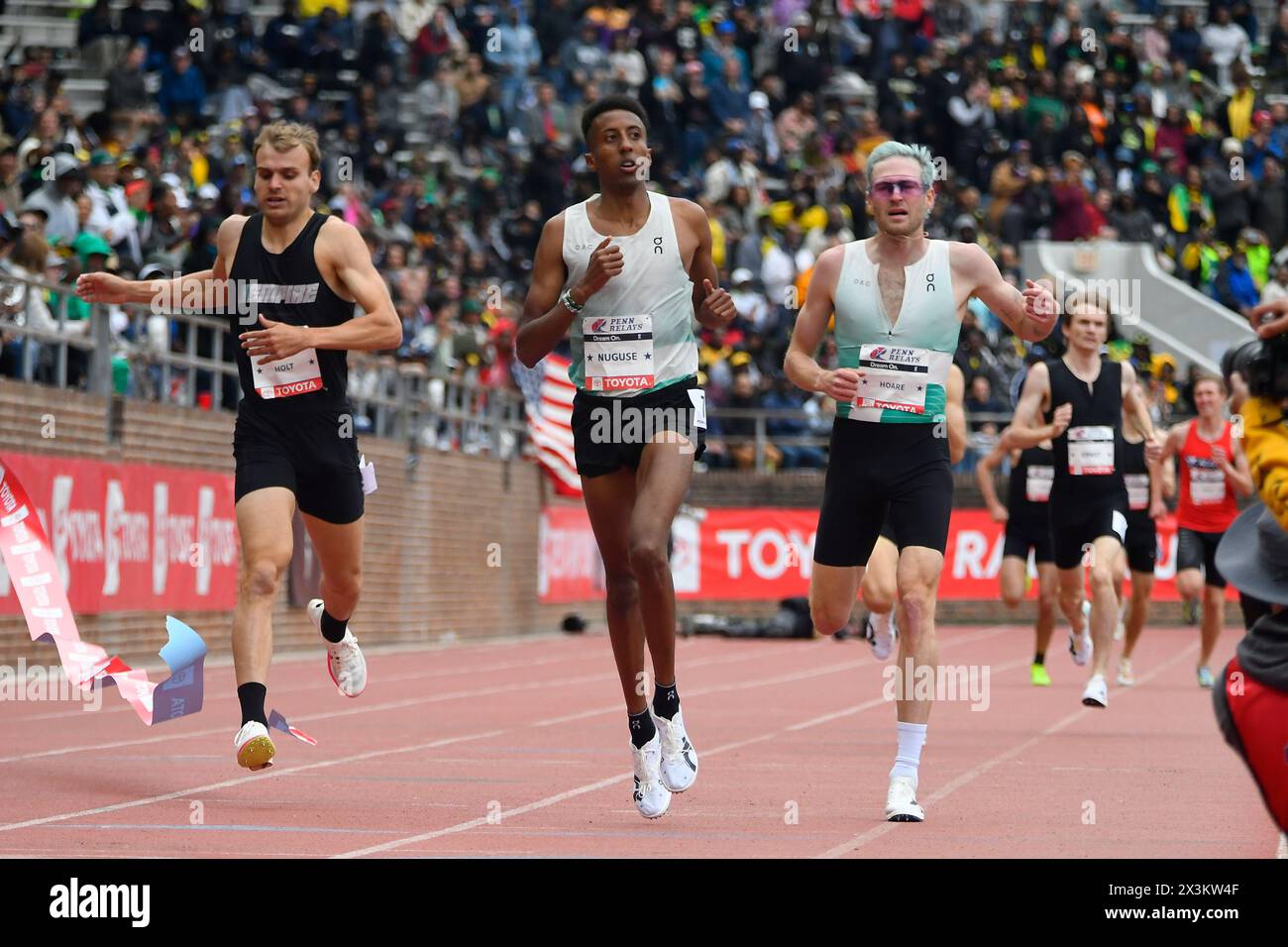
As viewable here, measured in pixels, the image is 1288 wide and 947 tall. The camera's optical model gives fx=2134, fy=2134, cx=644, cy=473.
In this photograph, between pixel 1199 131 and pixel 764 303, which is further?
pixel 1199 131

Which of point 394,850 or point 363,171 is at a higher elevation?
point 363,171

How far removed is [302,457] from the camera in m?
9.37

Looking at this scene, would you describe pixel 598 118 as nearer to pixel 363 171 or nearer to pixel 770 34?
pixel 363 171

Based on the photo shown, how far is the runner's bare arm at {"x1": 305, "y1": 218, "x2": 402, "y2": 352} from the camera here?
9.18 meters

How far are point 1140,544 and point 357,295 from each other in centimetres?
878

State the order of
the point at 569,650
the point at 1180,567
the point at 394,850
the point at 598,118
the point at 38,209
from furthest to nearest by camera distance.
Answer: the point at 569,650
the point at 38,209
the point at 1180,567
the point at 598,118
the point at 394,850

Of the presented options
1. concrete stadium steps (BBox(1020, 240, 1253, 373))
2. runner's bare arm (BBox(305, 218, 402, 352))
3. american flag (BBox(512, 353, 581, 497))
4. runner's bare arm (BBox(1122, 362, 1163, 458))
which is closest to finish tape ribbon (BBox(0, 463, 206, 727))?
runner's bare arm (BBox(305, 218, 402, 352))

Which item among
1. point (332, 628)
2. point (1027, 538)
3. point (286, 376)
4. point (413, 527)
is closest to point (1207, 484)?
point (1027, 538)

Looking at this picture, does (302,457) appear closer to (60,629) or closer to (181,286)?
(181,286)

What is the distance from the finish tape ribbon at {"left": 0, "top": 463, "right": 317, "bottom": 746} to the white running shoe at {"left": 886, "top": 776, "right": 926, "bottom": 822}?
287 cm

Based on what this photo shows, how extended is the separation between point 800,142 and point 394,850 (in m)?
27.1

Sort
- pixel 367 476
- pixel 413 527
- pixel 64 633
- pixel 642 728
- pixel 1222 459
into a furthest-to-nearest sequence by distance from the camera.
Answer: pixel 413 527 → pixel 1222 459 → pixel 64 633 → pixel 367 476 → pixel 642 728

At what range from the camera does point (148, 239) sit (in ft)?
65.7

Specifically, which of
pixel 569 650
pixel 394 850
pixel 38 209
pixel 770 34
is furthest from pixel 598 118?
pixel 770 34
